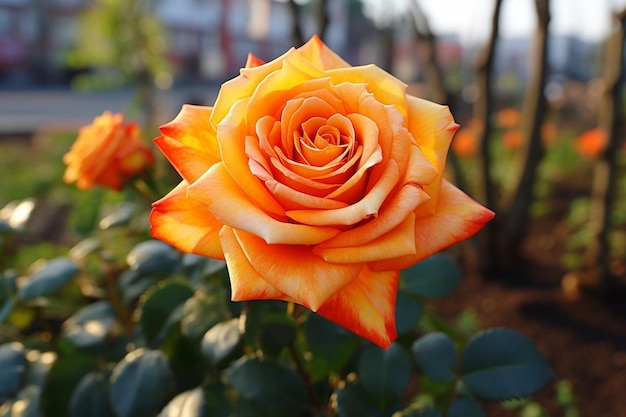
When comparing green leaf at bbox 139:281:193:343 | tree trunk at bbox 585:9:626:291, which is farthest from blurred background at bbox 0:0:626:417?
green leaf at bbox 139:281:193:343

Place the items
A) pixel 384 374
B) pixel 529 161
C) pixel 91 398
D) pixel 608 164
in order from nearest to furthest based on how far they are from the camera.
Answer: pixel 384 374
pixel 91 398
pixel 608 164
pixel 529 161

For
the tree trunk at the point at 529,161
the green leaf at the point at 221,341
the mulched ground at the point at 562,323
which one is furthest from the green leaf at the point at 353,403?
the tree trunk at the point at 529,161

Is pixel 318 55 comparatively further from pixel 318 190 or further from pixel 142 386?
pixel 142 386

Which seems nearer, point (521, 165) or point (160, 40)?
point (521, 165)

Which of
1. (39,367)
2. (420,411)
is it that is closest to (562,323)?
(420,411)

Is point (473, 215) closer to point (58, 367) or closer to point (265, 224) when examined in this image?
point (265, 224)

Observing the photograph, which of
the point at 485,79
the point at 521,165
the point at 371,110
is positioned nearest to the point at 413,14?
the point at 485,79
